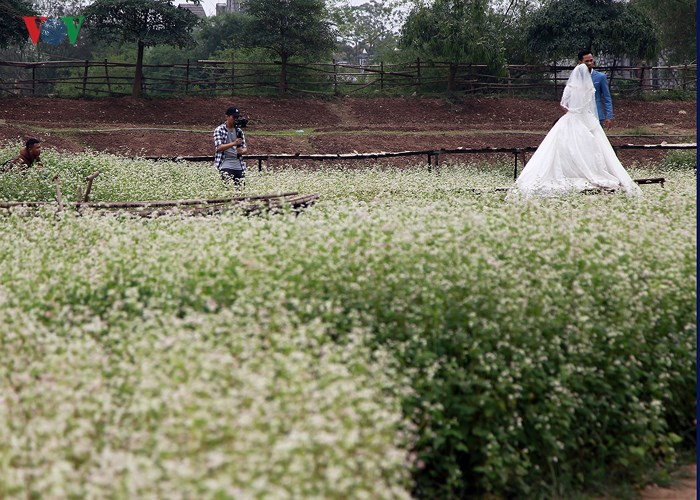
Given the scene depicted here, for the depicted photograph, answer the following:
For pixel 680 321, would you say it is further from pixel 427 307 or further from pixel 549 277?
pixel 427 307

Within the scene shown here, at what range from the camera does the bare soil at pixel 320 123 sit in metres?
21.4

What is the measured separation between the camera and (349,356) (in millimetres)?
4223

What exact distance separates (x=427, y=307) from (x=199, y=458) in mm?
1966

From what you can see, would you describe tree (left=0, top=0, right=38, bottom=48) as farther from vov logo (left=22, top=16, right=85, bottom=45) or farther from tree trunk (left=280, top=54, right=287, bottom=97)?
tree trunk (left=280, top=54, right=287, bottom=97)

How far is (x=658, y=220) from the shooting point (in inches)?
268

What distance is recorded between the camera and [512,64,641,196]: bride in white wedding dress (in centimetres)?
1092

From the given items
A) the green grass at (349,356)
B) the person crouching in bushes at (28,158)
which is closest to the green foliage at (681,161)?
the person crouching in bushes at (28,158)

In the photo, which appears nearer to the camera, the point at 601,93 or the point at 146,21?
the point at 601,93

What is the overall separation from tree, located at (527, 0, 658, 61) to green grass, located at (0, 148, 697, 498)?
2104cm

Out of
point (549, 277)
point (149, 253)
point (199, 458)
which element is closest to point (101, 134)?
point (149, 253)

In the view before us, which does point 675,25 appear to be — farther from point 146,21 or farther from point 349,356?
point 349,356

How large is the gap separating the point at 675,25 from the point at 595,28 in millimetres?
7681

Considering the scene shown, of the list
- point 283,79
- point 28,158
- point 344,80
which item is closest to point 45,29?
point 283,79

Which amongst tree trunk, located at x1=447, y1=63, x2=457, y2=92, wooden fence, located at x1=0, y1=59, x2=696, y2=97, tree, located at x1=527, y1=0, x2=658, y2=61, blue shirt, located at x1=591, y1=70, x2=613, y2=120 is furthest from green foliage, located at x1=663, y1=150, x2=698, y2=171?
tree trunk, located at x1=447, y1=63, x2=457, y2=92
